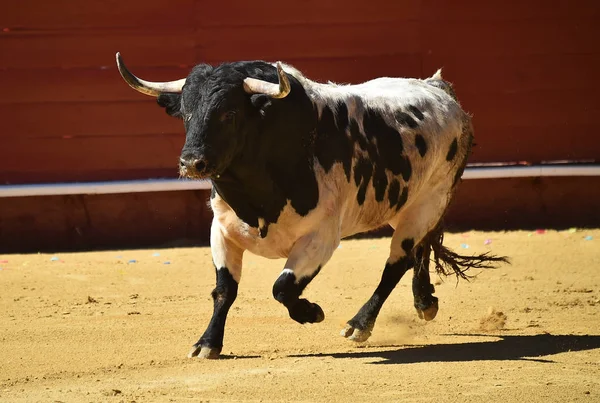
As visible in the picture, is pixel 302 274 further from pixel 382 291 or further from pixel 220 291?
pixel 382 291

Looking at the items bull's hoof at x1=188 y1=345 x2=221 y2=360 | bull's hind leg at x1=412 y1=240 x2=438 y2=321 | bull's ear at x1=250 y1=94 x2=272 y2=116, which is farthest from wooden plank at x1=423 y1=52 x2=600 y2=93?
bull's hoof at x1=188 y1=345 x2=221 y2=360

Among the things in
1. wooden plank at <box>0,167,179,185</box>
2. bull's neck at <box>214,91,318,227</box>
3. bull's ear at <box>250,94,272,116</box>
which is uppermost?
bull's ear at <box>250,94,272,116</box>

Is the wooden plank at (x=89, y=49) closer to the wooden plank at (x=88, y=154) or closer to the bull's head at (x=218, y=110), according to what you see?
the wooden plank at (x=88, y=154)

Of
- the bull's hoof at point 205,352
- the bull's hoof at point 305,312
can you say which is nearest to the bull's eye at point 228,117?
the bull's hoof at point 305,312

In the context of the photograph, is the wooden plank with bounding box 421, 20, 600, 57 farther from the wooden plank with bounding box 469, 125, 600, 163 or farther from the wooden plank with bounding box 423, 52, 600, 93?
the wooden plank with bounding box 469, 125, 600, 163

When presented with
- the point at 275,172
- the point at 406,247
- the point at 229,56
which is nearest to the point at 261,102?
the point at 275,172

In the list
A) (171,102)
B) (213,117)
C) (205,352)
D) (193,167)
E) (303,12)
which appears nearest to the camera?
(193,167)

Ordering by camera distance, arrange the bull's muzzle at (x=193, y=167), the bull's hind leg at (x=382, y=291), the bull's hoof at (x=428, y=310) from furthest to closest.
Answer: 1. the bull's hoof at (x=428, y=310)
2. the bull's hind leg at (x=382, y=291)
3. the bull's muzzle at (x=193, y=167)

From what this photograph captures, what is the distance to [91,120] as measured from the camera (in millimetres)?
8008

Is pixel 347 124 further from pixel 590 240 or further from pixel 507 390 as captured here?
pixel 590 240

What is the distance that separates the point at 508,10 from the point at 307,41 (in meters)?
1.39

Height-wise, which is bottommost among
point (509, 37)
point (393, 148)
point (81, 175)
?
point (81, 175)

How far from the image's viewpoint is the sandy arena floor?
13.0 ft

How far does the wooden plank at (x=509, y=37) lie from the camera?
8.24 meters
